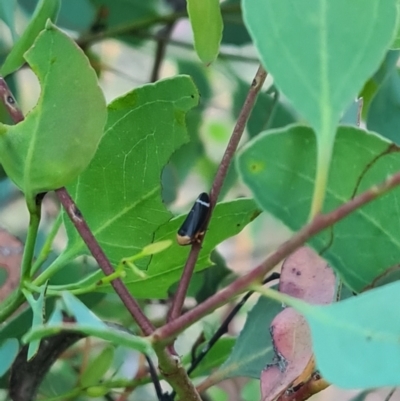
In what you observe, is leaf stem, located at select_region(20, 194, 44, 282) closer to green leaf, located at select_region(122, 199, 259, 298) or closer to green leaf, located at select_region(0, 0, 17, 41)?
green leaf, located at select_region(122, 199, 259, 298)

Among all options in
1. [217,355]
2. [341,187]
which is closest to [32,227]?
[341,187]

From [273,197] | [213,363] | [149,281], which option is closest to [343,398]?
[213,363]

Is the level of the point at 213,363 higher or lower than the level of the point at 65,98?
lower

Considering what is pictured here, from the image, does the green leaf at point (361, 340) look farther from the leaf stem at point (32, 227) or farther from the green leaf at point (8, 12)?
the green leaf at point (8, 12)

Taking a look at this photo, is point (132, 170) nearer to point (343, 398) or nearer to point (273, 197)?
point (273, 197)

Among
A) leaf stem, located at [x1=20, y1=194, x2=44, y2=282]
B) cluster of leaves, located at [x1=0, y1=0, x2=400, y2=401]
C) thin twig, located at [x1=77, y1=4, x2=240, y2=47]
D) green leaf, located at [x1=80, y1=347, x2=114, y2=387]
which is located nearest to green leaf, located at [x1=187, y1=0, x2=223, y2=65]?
cluster of leaves, located at [x1=0, y1=0, x2=400, y2=401]
